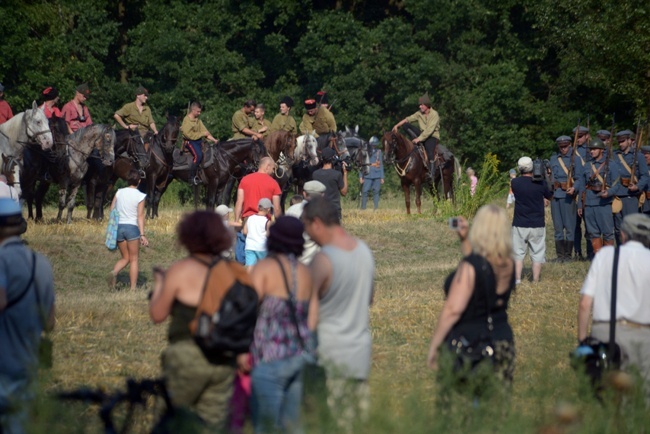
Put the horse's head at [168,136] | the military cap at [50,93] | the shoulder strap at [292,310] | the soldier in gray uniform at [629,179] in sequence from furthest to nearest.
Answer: the horse's head at [168,136] → the military cap at [50,93] → the soldier in gray uniform at [629,179] → the shoulder strap at [292,310]

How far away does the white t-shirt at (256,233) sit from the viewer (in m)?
16.3

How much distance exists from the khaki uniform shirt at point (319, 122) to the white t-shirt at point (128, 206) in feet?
40.5

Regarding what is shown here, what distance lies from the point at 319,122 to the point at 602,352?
2128 centimetres

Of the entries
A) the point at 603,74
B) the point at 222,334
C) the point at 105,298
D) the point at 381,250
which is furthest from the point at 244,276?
the point at 603,74

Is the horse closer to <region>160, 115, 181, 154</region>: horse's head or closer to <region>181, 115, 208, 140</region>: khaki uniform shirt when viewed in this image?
<region>160, 115, 181, 154</region>: horse's head

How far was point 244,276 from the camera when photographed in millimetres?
7680

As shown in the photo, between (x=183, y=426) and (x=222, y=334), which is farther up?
(x=222, y=334)

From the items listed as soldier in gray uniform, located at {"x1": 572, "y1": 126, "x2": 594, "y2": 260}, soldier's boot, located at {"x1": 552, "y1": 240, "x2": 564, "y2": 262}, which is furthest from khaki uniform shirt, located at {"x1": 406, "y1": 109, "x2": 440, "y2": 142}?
soldier's boot, located at {"x1": 552, "y1": 240, "x2": 564, "y2": 262}

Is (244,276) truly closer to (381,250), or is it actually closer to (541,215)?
(541,215)

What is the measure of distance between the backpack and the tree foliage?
3467 centimetres

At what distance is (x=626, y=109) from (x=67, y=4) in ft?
69.5

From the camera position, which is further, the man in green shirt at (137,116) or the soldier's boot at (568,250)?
the man in green shirt at (137,116)

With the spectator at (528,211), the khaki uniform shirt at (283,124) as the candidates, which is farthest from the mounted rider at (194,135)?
the spectator at (528,211)

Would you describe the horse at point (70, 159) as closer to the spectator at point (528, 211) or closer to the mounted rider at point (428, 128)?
the mounted rider at point (428, 128)
